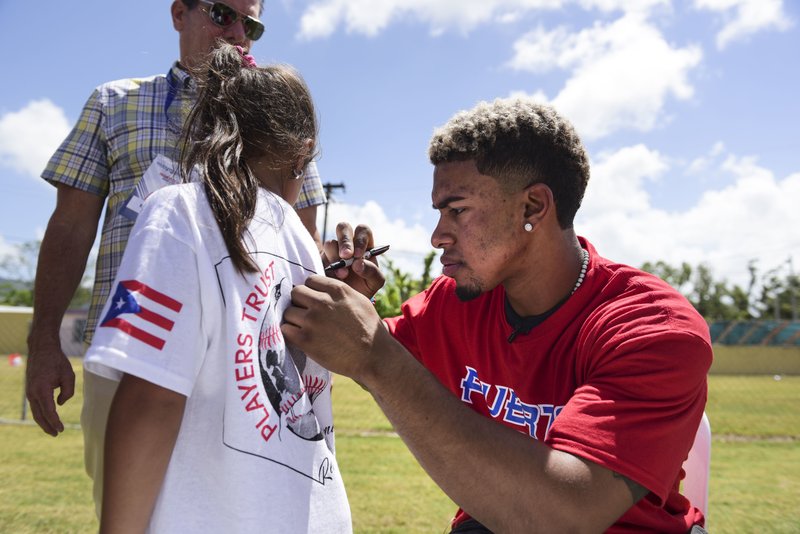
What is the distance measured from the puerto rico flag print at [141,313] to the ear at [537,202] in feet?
4.43

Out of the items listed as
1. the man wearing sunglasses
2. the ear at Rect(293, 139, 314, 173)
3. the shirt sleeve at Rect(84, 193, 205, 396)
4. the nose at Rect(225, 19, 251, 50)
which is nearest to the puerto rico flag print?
the shirt sleeve at Rect(84, 193, 205, 396)

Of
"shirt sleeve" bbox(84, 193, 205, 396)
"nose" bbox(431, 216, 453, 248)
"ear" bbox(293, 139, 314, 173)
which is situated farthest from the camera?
"nose" bbox(431, 216, 453, 248)

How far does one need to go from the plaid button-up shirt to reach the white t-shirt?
1.00 m

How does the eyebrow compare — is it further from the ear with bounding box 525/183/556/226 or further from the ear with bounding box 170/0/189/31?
the ear with bounding box 170/0/189/31

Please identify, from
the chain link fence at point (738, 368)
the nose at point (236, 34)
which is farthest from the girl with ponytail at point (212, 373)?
the chain link fence at point (738, 368)

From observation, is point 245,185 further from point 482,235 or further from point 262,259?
point 482,235

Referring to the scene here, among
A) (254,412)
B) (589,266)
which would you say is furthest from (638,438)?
(254,412)

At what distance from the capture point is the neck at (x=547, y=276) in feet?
7.77

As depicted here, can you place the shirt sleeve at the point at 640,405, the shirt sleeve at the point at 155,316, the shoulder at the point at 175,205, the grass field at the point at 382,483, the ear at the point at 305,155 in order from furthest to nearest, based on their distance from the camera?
the grass field at the point at 382,483 → the ear at the point at 305,155 → the shirt sleeve at the point at 640,405 → the shoulder at the point at 175,205 → the shirt sleeve at the point at 155,316

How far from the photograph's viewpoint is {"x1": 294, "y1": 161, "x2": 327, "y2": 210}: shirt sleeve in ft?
9.93

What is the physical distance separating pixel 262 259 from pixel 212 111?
0.49 m

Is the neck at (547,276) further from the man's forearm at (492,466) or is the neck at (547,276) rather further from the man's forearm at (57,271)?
the man's forearm at (57,271)

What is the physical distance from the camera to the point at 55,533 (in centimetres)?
437

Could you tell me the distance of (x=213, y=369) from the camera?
57.2 inches
